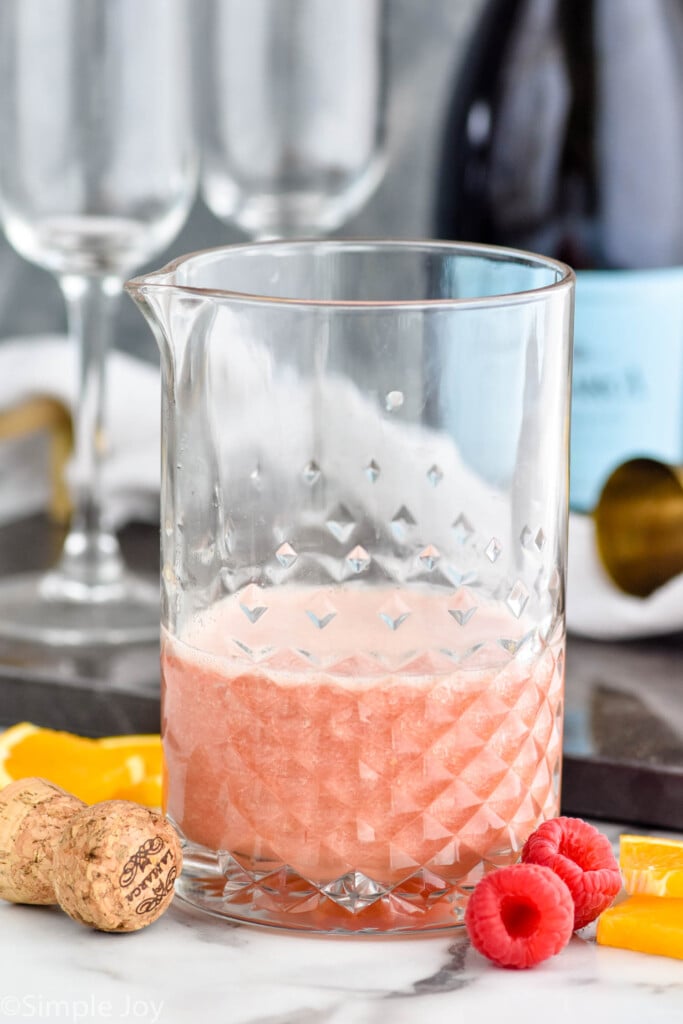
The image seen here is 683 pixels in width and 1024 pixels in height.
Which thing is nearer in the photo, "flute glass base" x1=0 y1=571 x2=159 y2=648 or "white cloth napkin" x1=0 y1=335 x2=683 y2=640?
"flute glass base" x1=0 y1=571 x2=159 y2=648

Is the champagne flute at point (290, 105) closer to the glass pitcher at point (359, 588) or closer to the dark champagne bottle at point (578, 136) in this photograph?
the dark champagne bottle at point (578, 136)

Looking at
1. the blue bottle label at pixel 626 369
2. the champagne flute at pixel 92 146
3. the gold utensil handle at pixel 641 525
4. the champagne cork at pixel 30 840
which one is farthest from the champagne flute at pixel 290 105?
the champagne cork at pixel 30 840

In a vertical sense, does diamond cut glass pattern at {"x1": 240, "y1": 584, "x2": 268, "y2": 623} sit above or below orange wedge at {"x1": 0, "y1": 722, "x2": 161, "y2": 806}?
above

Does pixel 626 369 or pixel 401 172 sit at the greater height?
pixel 401 172

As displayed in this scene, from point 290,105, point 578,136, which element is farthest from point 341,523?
point 578,136

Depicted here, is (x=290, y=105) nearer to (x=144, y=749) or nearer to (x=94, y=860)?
(x=144, y=749)

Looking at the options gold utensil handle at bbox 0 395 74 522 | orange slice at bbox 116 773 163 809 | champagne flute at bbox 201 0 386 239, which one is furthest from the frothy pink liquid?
gold utensil handle at bbox 0 395 74 522

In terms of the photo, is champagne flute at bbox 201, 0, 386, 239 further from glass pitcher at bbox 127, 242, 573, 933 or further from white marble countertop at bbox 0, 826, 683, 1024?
white marble countertop at bbox 0, 826, 683, 1024
